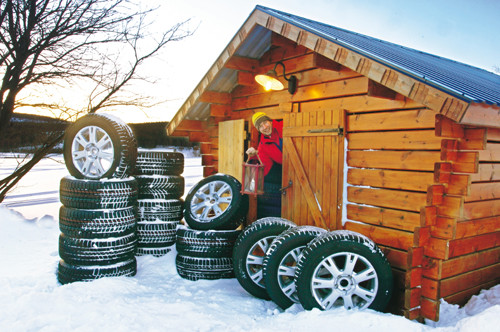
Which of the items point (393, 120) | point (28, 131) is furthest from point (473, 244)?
point (28, 131)

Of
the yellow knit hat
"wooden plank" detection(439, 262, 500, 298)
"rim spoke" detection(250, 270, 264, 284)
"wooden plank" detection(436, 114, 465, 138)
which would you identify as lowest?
"rim spoke" detection(250, 270, 264, 284)

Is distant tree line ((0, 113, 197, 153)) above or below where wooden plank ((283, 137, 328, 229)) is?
above

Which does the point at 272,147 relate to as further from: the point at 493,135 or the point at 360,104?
the point at 493,135

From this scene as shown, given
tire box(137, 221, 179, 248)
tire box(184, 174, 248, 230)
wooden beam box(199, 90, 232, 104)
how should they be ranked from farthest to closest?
wooden beam box(199, 90, 232, 104), tire box(137, 221, 179, 248), tire box(184, 174, 248, 230)

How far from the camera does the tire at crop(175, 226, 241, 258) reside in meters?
6.16

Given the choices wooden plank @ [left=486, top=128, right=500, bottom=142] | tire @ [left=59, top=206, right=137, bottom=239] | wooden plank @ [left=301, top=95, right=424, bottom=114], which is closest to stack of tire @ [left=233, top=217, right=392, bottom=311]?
wooden plank @ [left=301, top=95, right=424, bottom=114]

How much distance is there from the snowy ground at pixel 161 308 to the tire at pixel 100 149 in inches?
63.1

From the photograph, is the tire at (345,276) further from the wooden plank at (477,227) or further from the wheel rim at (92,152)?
the wheel rim at (92,152)

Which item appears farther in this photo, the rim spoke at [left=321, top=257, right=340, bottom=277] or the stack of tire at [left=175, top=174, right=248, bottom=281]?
the stack of tire at [left=175, top=174, right=248, bottom=281]

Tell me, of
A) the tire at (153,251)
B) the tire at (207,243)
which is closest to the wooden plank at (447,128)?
the tire at (207,243)

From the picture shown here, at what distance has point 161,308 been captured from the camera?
485 centimetres

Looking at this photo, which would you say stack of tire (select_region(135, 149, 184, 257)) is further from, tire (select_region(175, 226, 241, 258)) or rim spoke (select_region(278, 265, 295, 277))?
rim spoke (select_region(278, 265, 295, 277))

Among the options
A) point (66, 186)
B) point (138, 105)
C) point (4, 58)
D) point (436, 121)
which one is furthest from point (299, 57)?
point (4, 58)

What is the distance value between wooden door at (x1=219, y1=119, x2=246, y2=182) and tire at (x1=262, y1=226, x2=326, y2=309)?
2514mm
